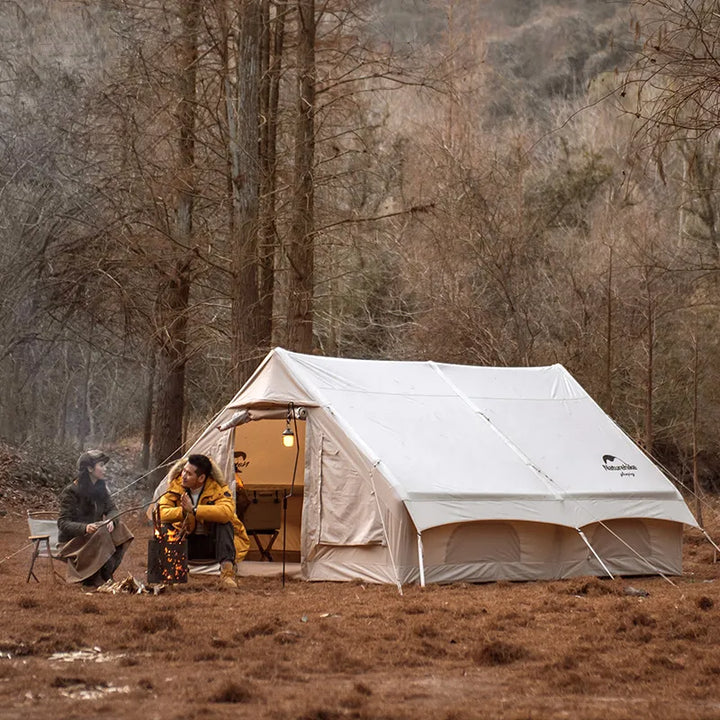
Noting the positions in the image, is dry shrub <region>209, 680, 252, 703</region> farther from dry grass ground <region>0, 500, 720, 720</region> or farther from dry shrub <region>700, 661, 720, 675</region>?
dry shrub <region>700, 661, 720, 675</region>

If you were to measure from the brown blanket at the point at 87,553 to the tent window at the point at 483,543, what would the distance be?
8.66 feet

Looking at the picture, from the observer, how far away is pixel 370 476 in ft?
32.8

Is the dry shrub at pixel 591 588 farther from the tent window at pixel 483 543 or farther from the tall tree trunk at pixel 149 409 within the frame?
the tall tree trunk at pixel 149 409

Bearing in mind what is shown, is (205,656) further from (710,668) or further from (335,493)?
(335,493)

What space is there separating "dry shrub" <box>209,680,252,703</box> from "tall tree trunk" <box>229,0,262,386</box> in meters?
9.67

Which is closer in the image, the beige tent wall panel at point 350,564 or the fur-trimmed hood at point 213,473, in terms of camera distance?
the fur-trimmed hood at point 213,473

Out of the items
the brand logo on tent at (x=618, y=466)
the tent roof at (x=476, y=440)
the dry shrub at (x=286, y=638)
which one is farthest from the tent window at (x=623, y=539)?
the dry shrub at (x=286, y=638)

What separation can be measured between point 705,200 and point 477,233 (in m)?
5.03

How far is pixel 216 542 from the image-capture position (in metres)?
9.81

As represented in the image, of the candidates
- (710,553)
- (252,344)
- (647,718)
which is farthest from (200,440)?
(647,718)

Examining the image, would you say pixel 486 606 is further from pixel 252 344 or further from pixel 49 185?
pixel 49 185

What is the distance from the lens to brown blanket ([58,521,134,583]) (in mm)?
9172

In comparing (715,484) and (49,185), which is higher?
(49,185)

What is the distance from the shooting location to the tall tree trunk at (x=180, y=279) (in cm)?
1545
